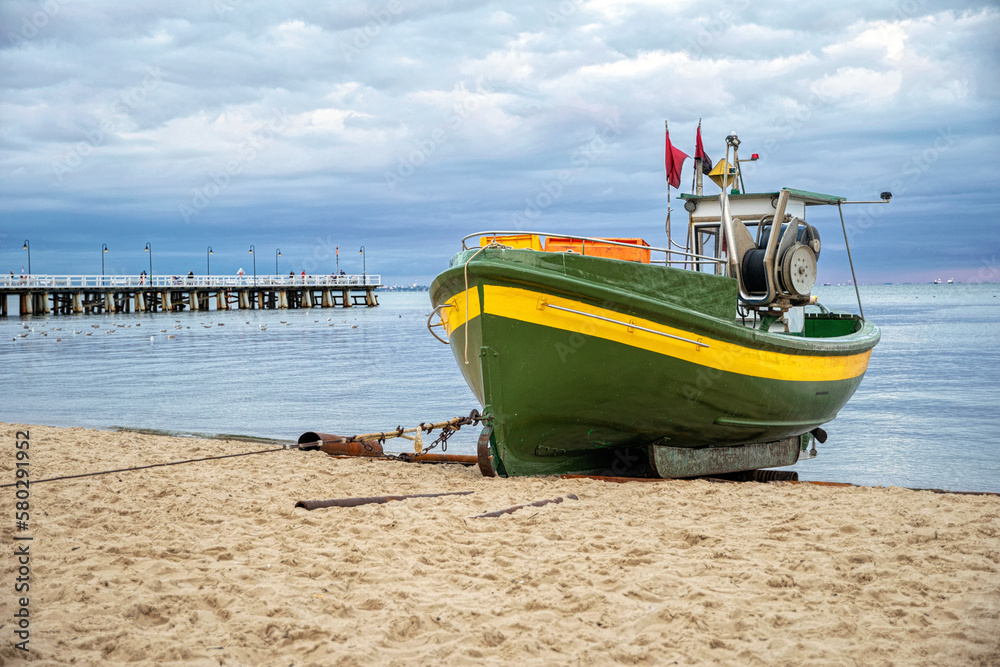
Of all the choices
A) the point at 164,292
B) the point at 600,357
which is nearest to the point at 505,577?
the point at 600,357

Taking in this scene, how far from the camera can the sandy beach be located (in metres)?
3.79

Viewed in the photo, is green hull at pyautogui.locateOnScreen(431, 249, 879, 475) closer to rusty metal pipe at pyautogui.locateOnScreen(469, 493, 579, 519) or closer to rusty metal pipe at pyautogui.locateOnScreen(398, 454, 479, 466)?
rusty metal pipe at pyautogui.locateOnScreen(469, 493, 579, 519)

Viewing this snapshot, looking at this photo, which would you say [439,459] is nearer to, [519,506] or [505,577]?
[519,506]

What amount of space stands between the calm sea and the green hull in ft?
11.9

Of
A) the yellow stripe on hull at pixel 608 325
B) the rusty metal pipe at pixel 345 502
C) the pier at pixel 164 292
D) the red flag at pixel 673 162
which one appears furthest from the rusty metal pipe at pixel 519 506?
the pier at pixel 164 292

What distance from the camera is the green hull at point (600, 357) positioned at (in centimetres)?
706

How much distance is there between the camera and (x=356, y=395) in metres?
18.3

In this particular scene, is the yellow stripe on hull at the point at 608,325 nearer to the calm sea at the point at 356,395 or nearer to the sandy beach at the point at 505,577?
the sandy beach at the point at 505,577

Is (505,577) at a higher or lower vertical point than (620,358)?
lower

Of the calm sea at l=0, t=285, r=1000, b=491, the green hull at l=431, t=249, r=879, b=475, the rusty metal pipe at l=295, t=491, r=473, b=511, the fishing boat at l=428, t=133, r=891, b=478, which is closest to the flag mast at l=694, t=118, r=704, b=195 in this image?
the fishing boat at l=428, t=133, r=891, b=478

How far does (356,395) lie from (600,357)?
11938mm

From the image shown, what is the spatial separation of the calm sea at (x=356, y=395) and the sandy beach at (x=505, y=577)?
4.94 meters

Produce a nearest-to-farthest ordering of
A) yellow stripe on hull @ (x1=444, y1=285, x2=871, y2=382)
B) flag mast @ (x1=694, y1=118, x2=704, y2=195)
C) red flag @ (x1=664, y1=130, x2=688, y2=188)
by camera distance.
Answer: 1. yellow stripe on hull @ (x1=444, y1=285, x2=871, y2=382)
2. red flag @ (x1=664, y1=130, x2=688, y2=188)
3. flag mast @ (x1=694, y1=118, x2=704, y2=195)

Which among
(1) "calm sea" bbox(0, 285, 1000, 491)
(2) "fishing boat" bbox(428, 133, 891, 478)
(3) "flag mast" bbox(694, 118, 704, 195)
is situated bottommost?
(1) "calm sea" bbox(0, 285, 1000, 491)
